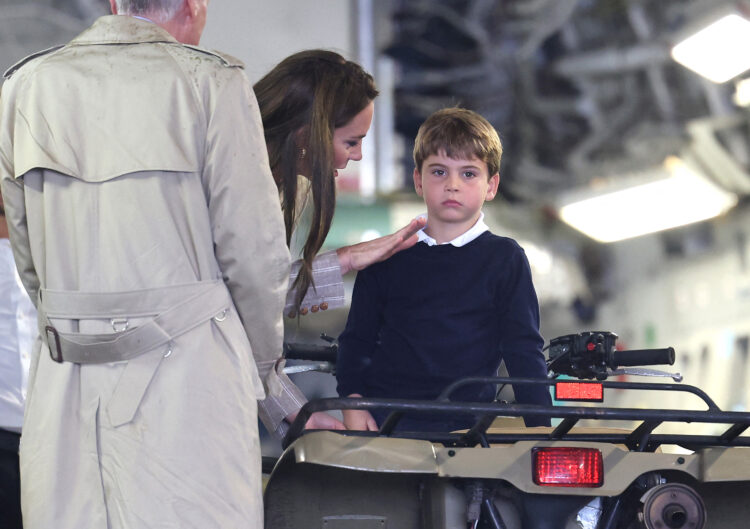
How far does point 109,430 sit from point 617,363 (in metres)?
1.51

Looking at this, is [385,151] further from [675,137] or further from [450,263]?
[450,263]

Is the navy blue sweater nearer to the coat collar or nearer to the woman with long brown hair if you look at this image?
the woman with long brown hair

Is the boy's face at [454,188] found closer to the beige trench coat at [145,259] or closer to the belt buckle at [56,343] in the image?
the beige trench coat at [145,259]

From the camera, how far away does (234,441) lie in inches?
90.4

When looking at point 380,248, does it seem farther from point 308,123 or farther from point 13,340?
point 13,340

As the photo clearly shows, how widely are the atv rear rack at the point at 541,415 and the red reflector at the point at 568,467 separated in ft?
0.21

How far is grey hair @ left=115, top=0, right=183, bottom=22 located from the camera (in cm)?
247

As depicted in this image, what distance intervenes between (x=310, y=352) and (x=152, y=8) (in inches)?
58.7

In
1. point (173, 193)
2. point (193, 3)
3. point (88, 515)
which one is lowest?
point (88, 515)

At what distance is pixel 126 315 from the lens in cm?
227

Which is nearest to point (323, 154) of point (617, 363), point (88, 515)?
point (617, 363)

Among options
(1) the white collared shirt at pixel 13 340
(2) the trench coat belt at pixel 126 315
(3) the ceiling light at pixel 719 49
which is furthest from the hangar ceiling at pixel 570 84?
(2) the trench coat belt at pixel 126 315

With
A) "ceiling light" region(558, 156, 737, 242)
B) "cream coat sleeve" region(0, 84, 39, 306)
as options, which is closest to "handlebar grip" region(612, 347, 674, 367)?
"cream coat sleeve" region(0, 84, 39, 306)

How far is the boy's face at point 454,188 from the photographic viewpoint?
338cm
